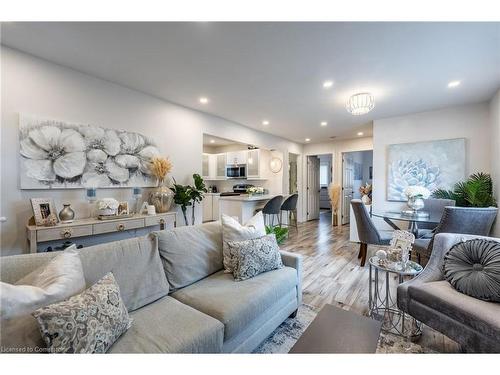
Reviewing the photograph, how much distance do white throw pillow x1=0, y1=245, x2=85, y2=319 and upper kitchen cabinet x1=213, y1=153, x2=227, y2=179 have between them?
17.7 ft

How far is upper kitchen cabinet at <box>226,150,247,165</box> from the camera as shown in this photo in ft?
20.3

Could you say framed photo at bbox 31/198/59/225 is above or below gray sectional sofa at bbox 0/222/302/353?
above

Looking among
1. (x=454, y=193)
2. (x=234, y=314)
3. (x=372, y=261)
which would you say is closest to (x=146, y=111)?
(x=234, y=314)

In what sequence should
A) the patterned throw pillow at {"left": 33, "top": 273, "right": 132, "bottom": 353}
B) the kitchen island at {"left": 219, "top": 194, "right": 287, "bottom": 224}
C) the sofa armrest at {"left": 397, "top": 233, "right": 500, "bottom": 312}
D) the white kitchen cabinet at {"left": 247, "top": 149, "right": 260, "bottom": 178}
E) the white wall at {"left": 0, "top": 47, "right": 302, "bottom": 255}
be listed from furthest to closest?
the white kitchen cabinet at {"left": 247, "top": 149, "right": 260, "bottom": 178} < the kitchen island at {"left": 219, "top": 194, "right": 287, "bottom": 224} < the white wall at {"left": 0, "top": 47, "right": 302, "bottom": 255} < the sofa armrest at {"left": 397, "top": 233, "right": 500, "bottom": 312} < the patterned throw pillow at {"left": 33, "top": 273, "right": 132, "bottom": 353}

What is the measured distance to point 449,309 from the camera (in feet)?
4.85

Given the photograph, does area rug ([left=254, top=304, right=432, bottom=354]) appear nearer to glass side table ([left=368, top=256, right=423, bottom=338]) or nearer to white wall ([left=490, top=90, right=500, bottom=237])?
glass side table ([left=368, top=256, right=423, bottom=338])

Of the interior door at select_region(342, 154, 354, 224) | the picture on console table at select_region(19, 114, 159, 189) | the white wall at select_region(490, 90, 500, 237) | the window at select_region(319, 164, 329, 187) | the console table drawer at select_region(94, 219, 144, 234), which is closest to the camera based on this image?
the picture on console table at select_region(19, 114, 159, 189)

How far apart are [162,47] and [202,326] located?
2285mm

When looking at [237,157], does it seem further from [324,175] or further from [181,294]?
[324,175]

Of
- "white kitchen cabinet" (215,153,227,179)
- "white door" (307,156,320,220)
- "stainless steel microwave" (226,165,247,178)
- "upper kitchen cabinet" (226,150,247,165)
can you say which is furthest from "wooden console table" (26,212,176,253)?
"white door" (307,156,320,220)

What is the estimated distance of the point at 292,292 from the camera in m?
1.94

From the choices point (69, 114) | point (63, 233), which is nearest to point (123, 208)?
point (63, 233)

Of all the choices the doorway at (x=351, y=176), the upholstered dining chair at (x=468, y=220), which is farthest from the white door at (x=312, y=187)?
the upholstered dining chair at (x=468, y=220)
